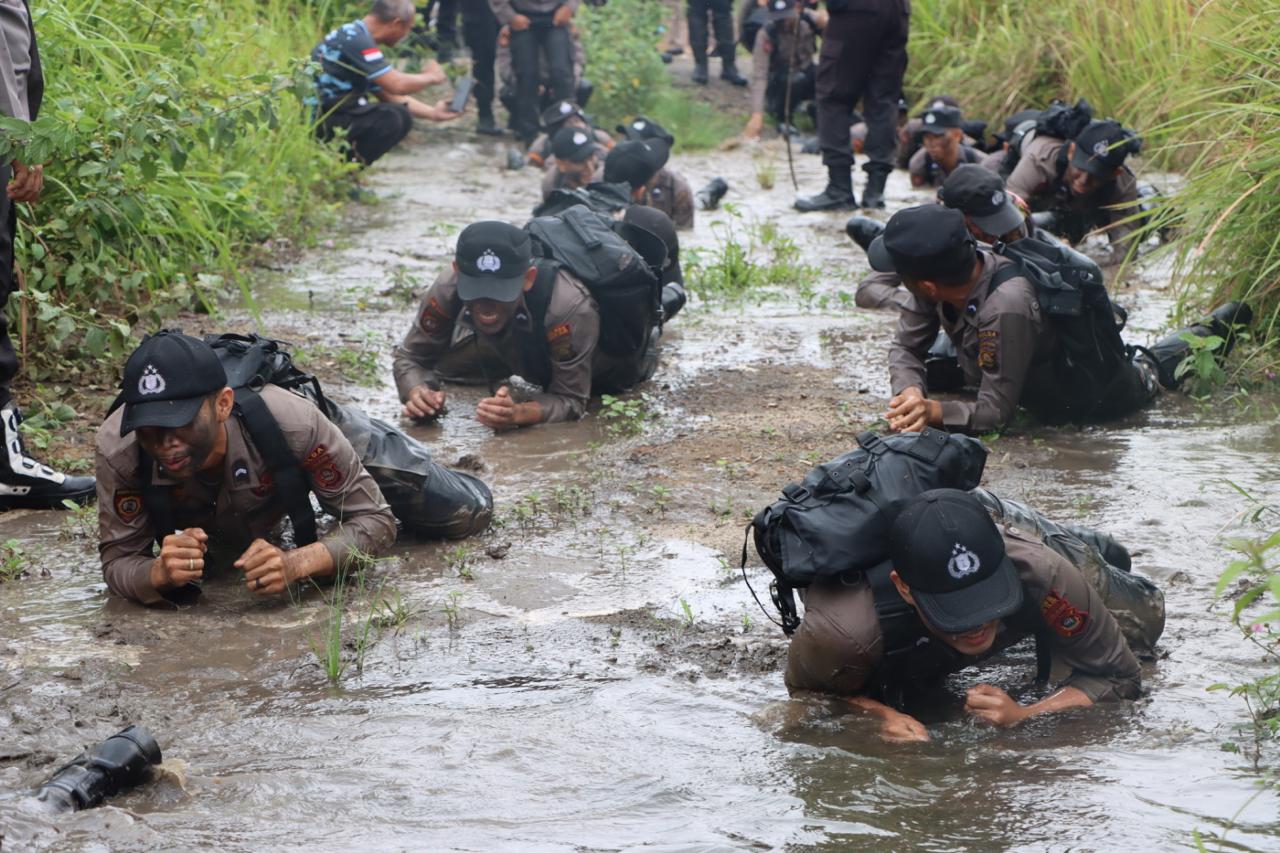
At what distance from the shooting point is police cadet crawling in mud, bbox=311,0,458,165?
35.8 feet

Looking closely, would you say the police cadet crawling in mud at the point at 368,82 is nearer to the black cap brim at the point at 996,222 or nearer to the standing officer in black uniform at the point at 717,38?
the black cap brim at the point at 996,222

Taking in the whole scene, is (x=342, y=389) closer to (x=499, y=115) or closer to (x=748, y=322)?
(x=748, y=322)

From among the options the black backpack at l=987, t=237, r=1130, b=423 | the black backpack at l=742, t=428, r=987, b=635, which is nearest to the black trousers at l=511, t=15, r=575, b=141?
the black backpack at l=987, t=237, r=1130, b=423

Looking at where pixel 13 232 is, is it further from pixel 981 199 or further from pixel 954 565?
pixel 981 199

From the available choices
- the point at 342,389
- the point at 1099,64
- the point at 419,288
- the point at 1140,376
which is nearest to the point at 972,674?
the point at 1140,376

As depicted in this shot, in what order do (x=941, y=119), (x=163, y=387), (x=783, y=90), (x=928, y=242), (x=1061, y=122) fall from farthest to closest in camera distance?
(x=783, y=90), (x=941, y=119), (x=1061, y=122), (x=928, y=242), (x=163, y=387)

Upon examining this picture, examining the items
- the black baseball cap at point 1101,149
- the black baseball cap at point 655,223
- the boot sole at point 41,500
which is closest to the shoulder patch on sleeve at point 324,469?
the boot sole at point 41,500

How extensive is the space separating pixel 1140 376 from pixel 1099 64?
6.12 metres

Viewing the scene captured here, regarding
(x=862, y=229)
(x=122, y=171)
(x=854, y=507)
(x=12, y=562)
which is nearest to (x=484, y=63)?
(x=862, y=229)

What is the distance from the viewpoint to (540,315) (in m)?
6.28

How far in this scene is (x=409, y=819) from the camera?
3242mm

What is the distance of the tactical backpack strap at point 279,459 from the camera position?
4309 mm

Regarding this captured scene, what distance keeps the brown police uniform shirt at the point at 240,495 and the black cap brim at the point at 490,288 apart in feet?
4.89

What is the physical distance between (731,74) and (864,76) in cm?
599
